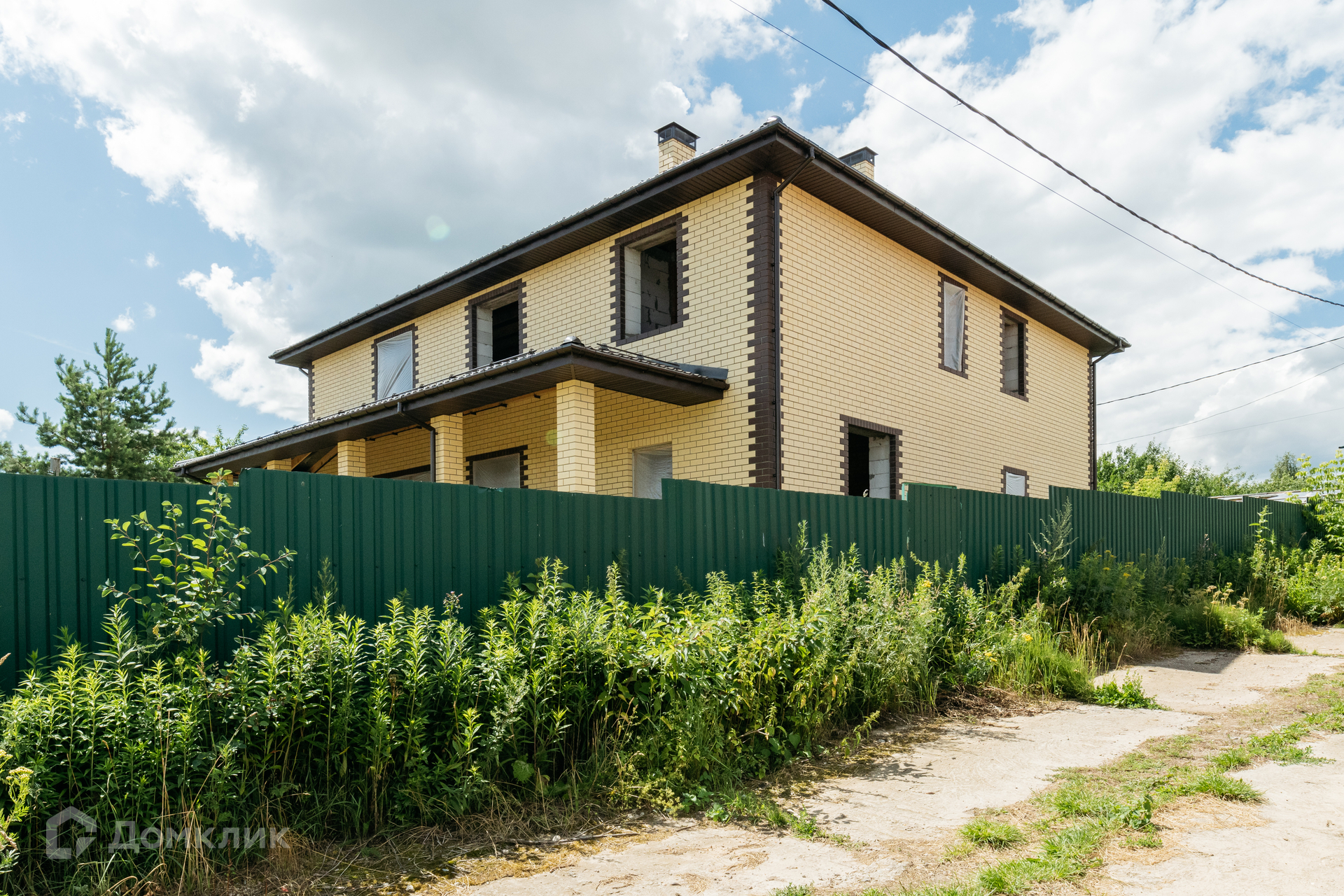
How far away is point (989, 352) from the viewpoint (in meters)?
13.6

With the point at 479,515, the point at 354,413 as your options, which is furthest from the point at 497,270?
the point at 479,515

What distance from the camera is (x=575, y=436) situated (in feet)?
29.2

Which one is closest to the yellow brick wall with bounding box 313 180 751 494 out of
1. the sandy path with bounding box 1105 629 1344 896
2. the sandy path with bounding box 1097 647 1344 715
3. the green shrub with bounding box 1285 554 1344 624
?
the sandy path with bounding box 1097 647 1344 715

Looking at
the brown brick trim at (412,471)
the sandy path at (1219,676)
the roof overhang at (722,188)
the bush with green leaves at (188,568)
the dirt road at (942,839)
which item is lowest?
the sandy path at (1219,676)

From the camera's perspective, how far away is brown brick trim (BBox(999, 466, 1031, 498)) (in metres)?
13.4

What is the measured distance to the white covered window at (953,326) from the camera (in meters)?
12.7

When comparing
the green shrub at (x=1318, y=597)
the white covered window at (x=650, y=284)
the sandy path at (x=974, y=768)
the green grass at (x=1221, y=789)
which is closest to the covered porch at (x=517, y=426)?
the white covered window at (x=650, y=284)

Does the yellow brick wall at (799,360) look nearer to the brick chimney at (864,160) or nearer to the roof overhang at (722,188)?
the roof overhang at (722,188)

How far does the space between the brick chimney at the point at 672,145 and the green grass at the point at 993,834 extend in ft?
33.5

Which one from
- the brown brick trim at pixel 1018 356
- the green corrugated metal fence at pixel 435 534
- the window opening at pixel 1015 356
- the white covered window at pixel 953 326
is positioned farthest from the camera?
the window opening at pixel 1015 356

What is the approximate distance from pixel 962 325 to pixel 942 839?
1065cm

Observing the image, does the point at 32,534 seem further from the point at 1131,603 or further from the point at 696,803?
the point at 1131,603

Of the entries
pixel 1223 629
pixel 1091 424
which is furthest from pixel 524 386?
pixel 1091 424

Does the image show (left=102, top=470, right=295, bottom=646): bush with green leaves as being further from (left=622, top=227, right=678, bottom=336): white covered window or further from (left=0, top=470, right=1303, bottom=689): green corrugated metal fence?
(left=622, top=227, right=678, bottom=336): white covered window
